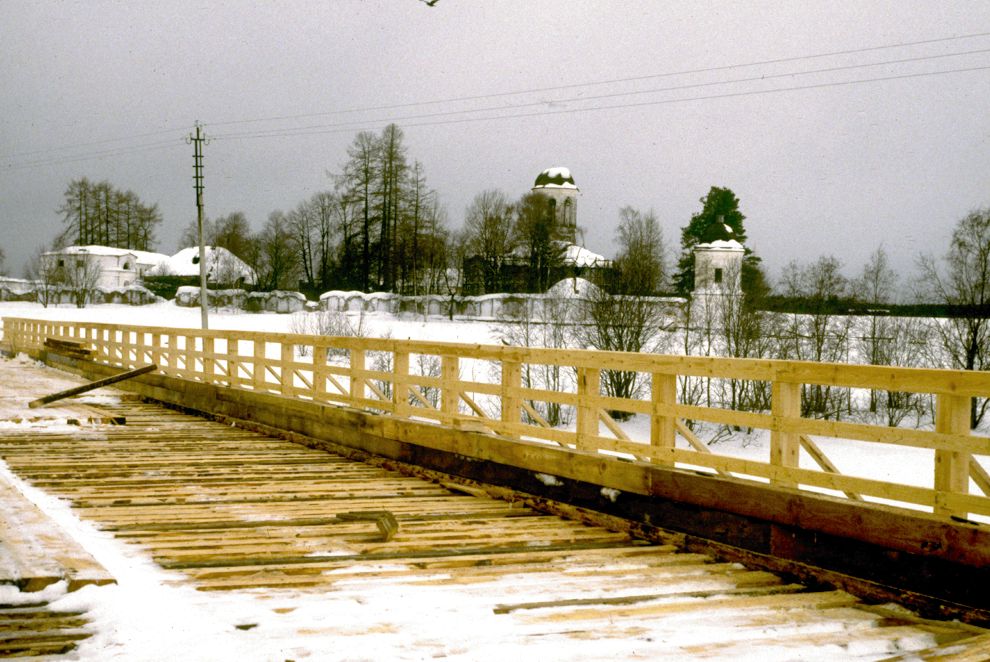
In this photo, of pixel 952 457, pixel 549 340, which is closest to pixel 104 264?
pixel 549 340

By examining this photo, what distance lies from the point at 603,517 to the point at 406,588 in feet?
8.50

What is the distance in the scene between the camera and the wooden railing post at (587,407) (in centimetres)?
884

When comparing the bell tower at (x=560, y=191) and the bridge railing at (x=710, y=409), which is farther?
the bell tower at (x=560, y=191)

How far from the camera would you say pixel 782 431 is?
6922 mm

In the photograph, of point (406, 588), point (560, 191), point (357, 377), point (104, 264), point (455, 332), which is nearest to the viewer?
point (406, 588)

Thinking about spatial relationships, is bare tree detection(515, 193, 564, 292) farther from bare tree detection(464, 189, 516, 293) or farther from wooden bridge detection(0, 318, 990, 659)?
wooden bridge detection(0, 318, 990, 659)

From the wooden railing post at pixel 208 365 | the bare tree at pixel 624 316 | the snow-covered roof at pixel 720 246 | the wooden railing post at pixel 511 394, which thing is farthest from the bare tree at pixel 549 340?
the wooden railing post at pixel 511 394

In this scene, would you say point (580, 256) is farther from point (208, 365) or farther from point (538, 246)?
point (208, 365)

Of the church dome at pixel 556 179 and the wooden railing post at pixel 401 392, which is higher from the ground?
the church dome at pixel 556 179

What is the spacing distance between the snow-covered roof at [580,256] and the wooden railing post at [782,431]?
83616mm

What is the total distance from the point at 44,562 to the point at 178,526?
6.65 feet

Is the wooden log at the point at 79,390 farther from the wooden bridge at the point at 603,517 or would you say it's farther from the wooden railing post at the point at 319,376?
the wooden railing post at the point at 319,376

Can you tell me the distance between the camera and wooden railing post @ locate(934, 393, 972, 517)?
5.87 m

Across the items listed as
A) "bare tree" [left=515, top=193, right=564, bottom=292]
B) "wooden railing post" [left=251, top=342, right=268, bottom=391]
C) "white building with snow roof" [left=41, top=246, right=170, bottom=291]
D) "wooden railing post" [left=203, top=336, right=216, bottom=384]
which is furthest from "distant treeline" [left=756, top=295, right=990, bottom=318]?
"white building with snow roof" [left=41, top=246, right=170, bottom=291]
